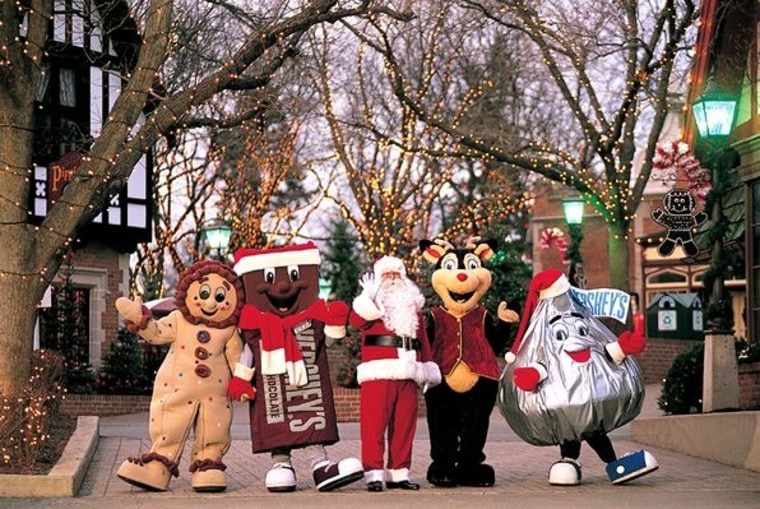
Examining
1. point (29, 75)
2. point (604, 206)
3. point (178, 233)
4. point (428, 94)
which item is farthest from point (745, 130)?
point (178, 233)

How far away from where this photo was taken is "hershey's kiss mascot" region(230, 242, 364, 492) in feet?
37.5

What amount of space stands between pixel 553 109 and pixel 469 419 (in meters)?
27.6

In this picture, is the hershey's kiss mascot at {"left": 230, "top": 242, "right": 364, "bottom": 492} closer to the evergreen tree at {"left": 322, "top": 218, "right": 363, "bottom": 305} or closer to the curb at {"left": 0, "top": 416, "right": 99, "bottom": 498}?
the curb at {"left": 0, "top": 416, "right": 99, "bottom": 498}

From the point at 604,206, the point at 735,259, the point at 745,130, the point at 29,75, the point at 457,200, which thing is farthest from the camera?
the point at 457,200

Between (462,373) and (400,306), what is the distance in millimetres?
752

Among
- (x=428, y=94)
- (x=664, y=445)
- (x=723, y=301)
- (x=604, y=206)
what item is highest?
(x=428, y=94)

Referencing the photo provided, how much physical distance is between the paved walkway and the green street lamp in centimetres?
166

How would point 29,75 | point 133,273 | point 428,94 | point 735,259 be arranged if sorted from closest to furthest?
1. point 29,75
2. point 735,259
3. point 428,94
4. point 133,273

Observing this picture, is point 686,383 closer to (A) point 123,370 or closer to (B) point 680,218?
(B) point 680,218

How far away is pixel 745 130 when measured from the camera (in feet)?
62.8

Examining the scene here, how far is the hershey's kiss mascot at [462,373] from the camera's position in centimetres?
1173

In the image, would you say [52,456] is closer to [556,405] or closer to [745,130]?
[556,405]

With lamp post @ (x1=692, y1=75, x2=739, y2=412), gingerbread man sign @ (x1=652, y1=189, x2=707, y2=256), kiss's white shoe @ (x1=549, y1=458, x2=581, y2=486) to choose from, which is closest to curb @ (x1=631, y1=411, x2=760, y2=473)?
lamp post @ (x1=692, y1=75, x2=739, y2=412)

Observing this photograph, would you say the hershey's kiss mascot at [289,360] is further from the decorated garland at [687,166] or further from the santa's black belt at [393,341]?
the decorated garland at [687,166]
